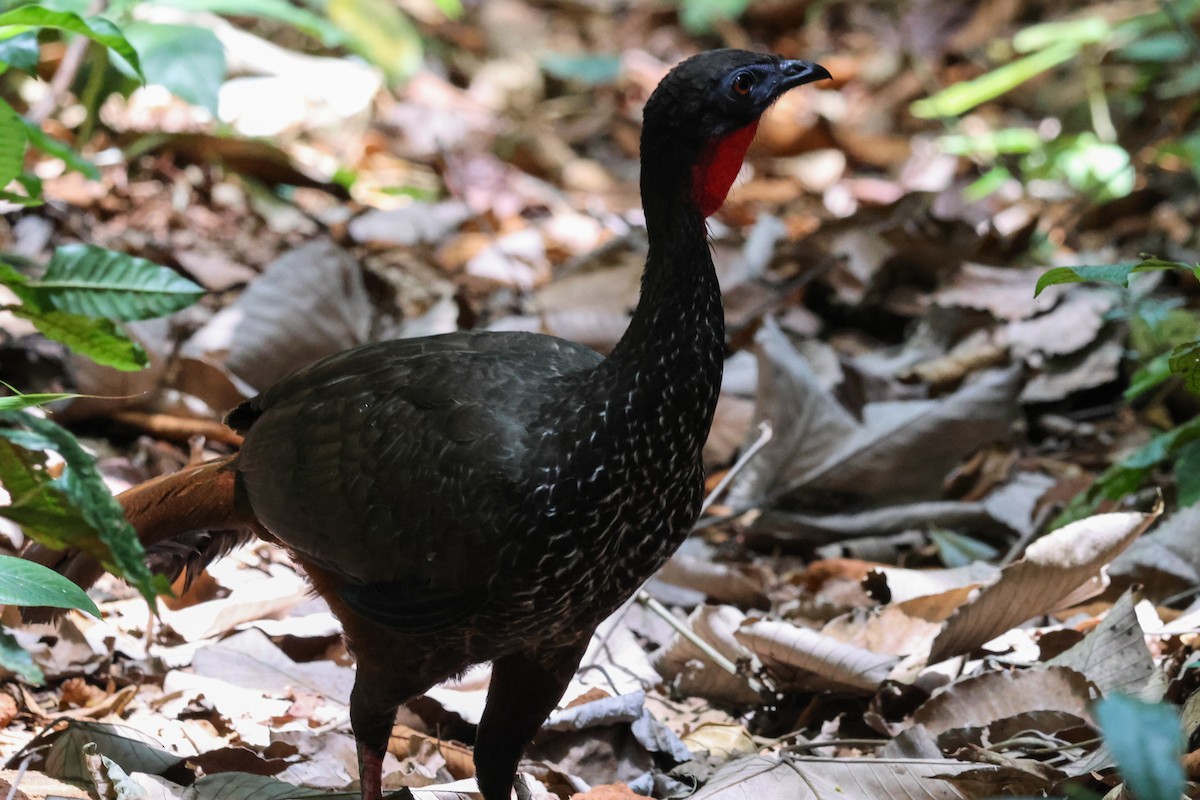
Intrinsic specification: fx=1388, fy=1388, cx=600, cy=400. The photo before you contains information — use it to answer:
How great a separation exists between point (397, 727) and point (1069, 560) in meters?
1.72

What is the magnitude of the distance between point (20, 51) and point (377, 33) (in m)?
3.98

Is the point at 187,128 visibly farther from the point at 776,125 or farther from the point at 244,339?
the point at 776,125

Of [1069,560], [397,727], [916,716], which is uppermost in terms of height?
[1069,560]

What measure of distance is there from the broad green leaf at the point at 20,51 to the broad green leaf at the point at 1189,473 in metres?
2.74

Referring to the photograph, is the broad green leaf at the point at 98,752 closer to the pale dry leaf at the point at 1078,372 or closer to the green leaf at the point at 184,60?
the green leaf at the point at 184,60

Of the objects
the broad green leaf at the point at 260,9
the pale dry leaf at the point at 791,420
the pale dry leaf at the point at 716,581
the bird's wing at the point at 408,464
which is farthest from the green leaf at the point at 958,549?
the broad green leaf at the point at 260,9

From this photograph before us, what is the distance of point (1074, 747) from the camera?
2.92 metres

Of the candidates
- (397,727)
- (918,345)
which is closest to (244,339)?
(397,727)

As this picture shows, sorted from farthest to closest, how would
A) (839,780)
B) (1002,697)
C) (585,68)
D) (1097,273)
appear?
(585,68), (1002,697), (839,780), (1097,273)

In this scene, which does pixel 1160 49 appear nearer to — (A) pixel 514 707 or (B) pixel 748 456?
(B) pixel 748 456

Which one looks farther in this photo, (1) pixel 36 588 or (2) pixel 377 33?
(2) pixel 377 33

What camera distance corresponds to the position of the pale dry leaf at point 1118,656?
304 cm

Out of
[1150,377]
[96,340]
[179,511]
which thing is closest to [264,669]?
[179,511]

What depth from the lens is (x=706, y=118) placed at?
268 cm
